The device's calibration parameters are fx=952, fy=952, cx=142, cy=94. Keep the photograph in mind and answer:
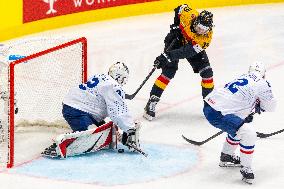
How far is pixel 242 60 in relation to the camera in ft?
36.2

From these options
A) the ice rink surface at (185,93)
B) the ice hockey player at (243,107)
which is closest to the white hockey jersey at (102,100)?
the ice rink surface at (185,93)

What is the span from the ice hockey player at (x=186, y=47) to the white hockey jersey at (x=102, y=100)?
3.47ft

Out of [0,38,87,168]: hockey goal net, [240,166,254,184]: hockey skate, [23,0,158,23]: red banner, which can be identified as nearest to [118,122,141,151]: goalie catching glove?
[0,38,87,168]: hockey goal net

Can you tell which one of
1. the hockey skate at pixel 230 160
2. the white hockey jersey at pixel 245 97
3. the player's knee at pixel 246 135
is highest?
the white hockey jersey at pixel 245 97

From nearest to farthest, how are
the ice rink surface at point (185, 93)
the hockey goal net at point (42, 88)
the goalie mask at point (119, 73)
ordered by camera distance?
the ice rink surface at point (185, 93), the goalie mask at point (119, 73), the hockey goal net at point (42, 88)

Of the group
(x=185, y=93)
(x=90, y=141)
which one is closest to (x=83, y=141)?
(x=90, y=141)

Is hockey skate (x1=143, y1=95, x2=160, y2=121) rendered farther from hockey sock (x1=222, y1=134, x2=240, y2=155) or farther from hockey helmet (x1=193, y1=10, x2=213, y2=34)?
hockey sock (x1=222, y1=134, x2=240, y2=155)

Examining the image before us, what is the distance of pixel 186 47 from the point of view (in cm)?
855

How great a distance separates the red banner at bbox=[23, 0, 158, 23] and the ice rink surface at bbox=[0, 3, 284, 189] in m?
0.23

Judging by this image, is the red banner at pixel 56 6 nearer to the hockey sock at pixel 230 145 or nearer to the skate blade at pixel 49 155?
the skate blade at pixel 49 155

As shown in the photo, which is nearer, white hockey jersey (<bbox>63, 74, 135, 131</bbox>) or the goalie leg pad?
the goalie leg pad

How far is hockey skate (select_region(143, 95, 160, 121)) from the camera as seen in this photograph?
8.84m

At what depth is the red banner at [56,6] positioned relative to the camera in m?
11.1

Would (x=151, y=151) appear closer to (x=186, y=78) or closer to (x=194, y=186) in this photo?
(x=194, y=186)
